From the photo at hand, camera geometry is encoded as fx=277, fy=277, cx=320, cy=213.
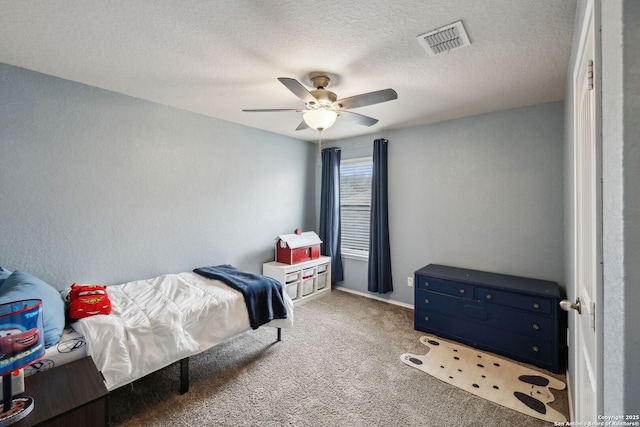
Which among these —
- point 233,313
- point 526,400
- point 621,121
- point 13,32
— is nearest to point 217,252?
point 233,313

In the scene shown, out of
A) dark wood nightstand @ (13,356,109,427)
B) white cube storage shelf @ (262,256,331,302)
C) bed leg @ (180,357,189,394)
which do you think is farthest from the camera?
white cube storage shelf @ (262,256,331,302)

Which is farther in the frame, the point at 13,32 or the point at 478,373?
the point at 478,373

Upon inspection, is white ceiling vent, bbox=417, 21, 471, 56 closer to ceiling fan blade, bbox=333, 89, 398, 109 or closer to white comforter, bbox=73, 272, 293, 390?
ceiling fan blade, bbox=333, 89, 398, 109

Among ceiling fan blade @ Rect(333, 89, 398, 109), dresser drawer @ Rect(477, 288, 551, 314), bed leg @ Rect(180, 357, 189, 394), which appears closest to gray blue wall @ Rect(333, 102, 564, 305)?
dresser drawer @ Rect(477, 288, 551, 314)

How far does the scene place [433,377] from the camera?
235 centimetres

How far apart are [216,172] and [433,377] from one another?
3.22m

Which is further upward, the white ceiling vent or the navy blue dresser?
the white ceiling vent

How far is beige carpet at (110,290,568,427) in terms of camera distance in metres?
1.90

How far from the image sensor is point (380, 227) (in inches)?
158

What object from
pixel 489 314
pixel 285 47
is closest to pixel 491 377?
pixel 489 314

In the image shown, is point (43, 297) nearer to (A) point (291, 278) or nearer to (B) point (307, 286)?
(A) point (291, 278)

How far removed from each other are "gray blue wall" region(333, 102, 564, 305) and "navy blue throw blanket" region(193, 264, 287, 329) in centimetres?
196

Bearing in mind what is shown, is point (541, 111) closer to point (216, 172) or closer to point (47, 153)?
point (216, 172)

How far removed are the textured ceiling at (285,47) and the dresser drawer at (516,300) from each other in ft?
6.30
